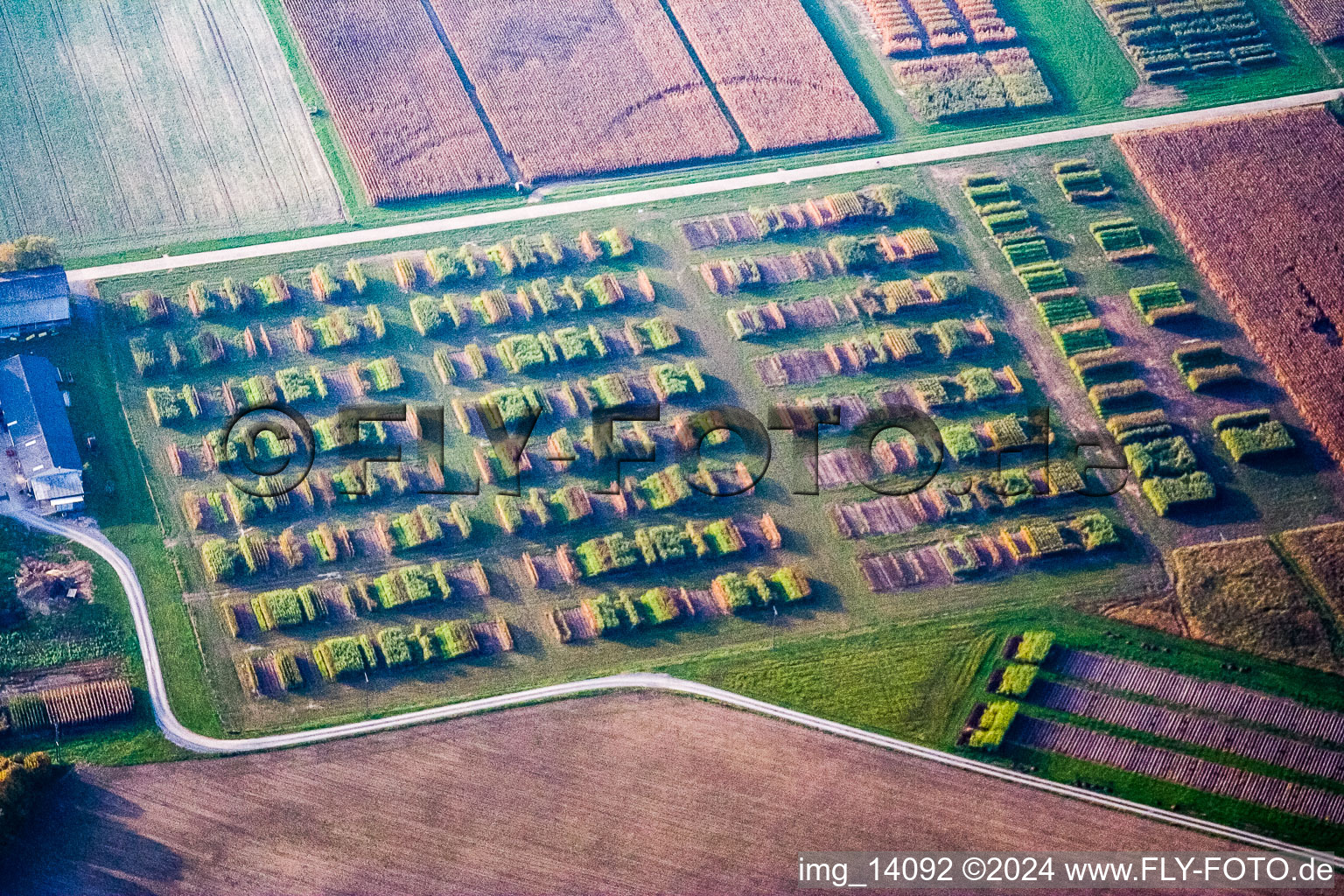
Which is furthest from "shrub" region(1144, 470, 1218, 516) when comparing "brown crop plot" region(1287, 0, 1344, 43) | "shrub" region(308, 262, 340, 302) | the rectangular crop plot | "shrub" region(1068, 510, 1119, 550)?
the rectangular crop plot

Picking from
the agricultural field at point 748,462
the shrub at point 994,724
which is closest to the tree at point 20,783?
the agricultural field at point 748,462

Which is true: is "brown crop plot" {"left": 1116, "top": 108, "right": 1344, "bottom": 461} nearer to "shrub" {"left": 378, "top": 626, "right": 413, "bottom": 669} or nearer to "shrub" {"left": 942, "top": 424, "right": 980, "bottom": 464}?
"shrub" {"left": 942, "top": 424, "right": 980, "bottom": 464}

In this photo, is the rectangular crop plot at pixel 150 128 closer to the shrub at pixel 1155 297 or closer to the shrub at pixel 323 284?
the shrub at pixel 323 284

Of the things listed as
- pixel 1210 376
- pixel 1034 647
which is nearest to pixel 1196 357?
pixel 1210 376

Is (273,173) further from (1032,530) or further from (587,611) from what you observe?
(1032,530)

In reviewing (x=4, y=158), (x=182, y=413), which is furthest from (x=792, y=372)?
(x=4, y=158)

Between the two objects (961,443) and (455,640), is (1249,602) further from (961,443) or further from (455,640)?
(455,640)
